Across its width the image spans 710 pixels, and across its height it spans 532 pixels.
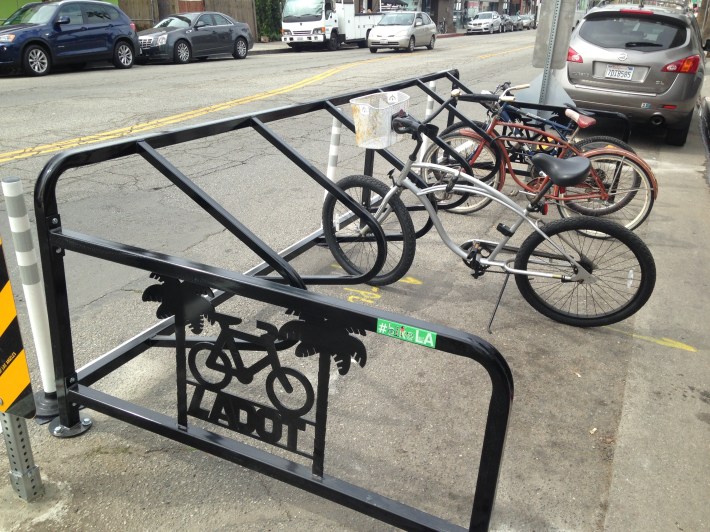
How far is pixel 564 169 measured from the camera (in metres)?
3.86

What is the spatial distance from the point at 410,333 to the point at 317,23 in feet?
82.4

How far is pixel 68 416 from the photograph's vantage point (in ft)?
9.35

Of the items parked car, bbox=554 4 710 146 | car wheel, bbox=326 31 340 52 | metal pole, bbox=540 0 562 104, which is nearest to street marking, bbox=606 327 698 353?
metal pole, bbox=540 0 562 104

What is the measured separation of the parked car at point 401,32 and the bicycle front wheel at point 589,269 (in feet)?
73.3

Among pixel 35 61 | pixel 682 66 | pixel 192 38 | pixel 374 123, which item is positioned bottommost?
pixel 35 61

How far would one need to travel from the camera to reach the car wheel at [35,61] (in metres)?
14.1

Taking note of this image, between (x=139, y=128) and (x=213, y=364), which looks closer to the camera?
(x=213, y=364)

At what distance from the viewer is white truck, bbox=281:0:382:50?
81.6 ft

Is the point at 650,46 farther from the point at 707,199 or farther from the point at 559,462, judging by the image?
the point at 559,462

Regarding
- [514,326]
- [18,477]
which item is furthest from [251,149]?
[18,477]

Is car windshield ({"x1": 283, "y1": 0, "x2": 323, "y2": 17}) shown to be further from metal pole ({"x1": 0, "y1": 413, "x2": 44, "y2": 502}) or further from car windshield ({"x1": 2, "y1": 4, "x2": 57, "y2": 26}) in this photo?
metal pole ({"x1": 0, "y1": 413, "x2": 44, "y2": 502})

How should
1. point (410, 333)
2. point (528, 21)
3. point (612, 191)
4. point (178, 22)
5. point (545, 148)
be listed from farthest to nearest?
point (528, 21)
point (178, 22)
point (545, 148)
point (612, 191)
point (410, 333)

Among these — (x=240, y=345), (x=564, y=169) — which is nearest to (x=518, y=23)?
(x=564, y=169)

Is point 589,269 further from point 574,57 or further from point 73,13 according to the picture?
point 73,13
